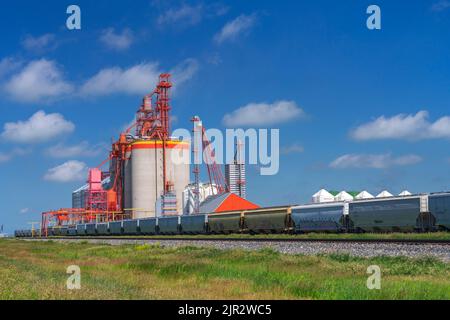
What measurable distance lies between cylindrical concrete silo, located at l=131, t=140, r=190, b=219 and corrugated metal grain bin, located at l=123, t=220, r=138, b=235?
2691cm

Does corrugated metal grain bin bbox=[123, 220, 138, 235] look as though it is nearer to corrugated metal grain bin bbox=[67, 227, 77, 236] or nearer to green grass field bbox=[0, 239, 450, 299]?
corrugated metal grain bin bbox=[67, 227, 77, 236]

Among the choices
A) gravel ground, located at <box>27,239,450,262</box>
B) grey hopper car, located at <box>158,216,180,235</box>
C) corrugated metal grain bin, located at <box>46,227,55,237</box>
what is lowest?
corrugated metal grain bin, located at <box>46,227,55,237</box>

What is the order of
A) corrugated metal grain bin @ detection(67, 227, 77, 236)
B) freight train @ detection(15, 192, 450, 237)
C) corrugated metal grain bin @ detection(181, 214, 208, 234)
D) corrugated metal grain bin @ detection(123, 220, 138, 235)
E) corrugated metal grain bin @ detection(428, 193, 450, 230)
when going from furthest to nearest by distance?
1. corrugated metal grain bin @ detection(67, 227, 77, 236)
2. corrugated metal grain bin @ detection(123, 220, 138, 235)
3. corrugated metal grain bin @ detection(181, 214, 208, 234)
4. freight train @ detection(15, 192, 450, 237)
5. corrugated metal grain bin @ detection(428, 193, 450, 230)

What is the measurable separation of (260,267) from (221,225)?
41.9m

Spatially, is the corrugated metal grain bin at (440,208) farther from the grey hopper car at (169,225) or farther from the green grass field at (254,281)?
the grey hopper car at (169,225)

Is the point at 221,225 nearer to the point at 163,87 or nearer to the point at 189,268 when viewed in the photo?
the point at 189,268

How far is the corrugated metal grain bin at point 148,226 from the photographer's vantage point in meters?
78.8

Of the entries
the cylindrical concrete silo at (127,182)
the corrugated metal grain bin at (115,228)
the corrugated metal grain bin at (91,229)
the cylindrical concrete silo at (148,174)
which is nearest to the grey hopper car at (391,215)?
the corrugated metal grain bin at (115,228)

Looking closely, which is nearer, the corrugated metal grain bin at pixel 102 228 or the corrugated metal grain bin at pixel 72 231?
the corrugated metal grain bin at pixel 102 228

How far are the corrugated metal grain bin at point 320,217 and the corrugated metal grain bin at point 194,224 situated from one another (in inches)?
664

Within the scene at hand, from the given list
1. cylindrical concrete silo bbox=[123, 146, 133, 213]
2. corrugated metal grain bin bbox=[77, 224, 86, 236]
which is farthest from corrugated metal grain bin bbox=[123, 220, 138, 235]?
cylindrical concrete silo bbox=[123, 146, 133, 213]

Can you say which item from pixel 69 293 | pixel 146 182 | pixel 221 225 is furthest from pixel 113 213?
pixel 69 293

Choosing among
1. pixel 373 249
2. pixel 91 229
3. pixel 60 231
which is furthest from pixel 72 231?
pixel 373 249

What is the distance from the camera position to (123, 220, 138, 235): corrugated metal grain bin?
84.1 m
